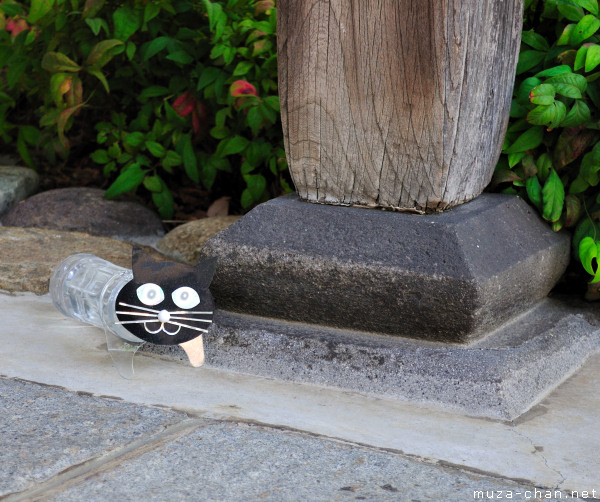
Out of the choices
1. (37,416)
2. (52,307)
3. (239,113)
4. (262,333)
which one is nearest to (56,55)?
(239,113)

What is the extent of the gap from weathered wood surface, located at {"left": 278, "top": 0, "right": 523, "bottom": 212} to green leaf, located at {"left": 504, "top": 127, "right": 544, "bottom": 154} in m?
0.13

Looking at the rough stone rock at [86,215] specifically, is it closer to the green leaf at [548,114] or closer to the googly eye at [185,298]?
the googly eye at [185,298]

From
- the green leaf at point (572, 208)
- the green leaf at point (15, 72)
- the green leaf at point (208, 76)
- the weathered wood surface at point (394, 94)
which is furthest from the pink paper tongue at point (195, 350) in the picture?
the green leaf at point (15, 72)

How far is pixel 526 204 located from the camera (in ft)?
7.70

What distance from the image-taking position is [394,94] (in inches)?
78.0

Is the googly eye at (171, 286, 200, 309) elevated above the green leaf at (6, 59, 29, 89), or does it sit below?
below

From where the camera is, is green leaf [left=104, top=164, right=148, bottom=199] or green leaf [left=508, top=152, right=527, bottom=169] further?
green leaf [left=104, top=164, right=148, bottom=199]

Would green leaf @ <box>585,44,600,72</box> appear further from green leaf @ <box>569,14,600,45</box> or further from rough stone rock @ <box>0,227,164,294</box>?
rough stone rock @ <box>0,227,164,294</box>

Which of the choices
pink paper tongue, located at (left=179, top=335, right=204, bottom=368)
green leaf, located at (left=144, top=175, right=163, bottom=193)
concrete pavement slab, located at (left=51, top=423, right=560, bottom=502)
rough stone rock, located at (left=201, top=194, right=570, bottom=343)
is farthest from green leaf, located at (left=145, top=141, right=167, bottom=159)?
concrete pavement slab, located at (left=51, top=423, right=560, bottom=502)

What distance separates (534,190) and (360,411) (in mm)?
931

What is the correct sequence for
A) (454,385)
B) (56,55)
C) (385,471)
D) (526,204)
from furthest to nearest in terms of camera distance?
(56,55), (526,204), (454,385), (385,471)

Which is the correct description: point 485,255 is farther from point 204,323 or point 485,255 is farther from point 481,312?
point 204,323

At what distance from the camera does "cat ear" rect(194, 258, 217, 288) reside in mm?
1916

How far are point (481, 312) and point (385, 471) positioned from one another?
597mm
